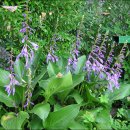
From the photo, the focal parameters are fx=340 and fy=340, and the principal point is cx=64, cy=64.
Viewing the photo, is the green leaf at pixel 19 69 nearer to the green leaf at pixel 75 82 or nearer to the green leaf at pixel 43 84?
the green leaf at pixel 43 84

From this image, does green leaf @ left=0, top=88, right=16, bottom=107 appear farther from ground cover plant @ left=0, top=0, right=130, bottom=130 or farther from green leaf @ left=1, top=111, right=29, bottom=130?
green leaf @ left=1, top=111, right=29, bottom=130

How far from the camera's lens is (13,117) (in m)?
3.35

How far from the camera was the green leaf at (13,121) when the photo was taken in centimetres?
322

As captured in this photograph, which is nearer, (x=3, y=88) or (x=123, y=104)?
(x=3, y=88)

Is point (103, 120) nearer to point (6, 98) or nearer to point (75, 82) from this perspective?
point (75, 82)

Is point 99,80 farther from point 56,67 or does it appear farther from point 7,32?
point 7,32

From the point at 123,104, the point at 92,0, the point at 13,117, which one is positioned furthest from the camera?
the point at 92,0

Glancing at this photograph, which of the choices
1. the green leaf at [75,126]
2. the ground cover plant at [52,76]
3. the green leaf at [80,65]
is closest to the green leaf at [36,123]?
the ground cover plant at [52,76]

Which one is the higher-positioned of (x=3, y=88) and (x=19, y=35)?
(x=19, y=35)

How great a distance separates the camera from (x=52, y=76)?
150 inches

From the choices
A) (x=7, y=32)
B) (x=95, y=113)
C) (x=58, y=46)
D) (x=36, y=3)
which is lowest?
(x=95, y=113)

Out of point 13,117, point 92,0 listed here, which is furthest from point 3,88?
point 92,0

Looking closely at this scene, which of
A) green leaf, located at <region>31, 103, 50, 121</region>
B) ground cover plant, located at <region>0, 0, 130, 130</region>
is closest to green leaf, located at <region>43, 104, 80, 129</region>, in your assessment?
ground cover plant, located at <region>0, 0, 130, 130</region>

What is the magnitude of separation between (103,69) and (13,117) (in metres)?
1.23
